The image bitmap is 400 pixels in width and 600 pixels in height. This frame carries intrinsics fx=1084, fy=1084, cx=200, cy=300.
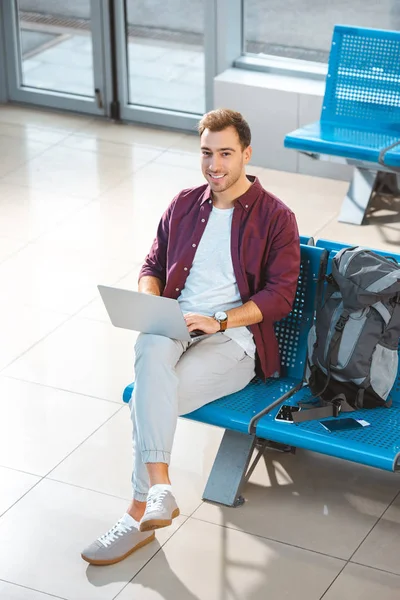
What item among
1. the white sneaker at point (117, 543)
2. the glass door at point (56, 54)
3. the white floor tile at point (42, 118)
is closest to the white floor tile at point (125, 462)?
the white sneaker at point (117, 543)

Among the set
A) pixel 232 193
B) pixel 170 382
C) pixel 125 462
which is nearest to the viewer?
pixel 170 382

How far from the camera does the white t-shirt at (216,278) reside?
358 centimetres

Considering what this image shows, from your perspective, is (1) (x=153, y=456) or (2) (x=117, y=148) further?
(2) (x=117, y=148)

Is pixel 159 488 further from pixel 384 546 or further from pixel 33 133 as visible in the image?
pixel 33 133

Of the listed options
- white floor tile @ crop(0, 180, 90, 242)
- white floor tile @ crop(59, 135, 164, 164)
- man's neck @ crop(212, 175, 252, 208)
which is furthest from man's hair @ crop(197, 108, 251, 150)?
white floor tile @ crop(59, 135, 164, 164)

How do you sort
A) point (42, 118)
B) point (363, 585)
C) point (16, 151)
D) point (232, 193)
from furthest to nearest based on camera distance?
point (42, 118) → point (16, 151) → point (232, 193) → point (363, 585)

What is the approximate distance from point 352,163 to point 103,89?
8.20 feet

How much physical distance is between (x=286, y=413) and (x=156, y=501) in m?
0.54

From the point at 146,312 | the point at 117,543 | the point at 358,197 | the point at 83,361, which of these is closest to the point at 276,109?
the point at 358,197

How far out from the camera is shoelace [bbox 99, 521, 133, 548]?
3361 millimetres

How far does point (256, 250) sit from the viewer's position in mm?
3531

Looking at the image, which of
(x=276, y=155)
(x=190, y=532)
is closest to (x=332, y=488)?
(x=190, y=532)

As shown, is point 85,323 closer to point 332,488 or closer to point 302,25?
point 332,488

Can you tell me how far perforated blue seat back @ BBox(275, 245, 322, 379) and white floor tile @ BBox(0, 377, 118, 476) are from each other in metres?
0.78
